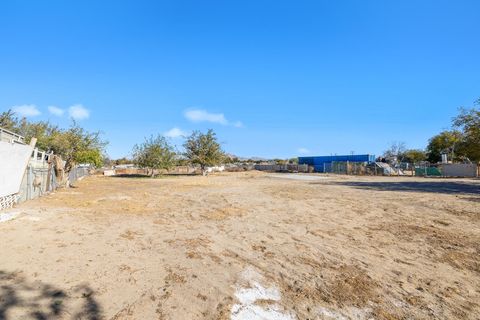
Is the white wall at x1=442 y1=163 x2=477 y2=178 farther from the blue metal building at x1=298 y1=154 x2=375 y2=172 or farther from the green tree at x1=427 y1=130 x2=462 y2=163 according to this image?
the green tree at x1=427 y1=130 x2=462 y2=163

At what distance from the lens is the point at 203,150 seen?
48188 mm

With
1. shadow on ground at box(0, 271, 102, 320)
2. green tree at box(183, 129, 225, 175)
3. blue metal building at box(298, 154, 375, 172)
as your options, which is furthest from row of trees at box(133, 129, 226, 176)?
shadow on ground at box(0, 271, 102, 320)

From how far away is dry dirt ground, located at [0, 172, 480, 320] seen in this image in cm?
365

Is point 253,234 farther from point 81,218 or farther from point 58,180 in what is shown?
point 58,180

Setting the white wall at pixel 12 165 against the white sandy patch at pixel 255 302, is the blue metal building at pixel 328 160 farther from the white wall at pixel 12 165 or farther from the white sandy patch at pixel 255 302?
the white sandy patch at pixel 255 302

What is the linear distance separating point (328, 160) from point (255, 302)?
6196cm

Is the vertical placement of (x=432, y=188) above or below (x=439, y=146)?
below

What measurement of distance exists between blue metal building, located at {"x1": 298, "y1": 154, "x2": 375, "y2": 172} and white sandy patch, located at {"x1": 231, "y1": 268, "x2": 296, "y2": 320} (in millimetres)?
52437

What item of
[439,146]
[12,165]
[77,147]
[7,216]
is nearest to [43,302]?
[7,216]

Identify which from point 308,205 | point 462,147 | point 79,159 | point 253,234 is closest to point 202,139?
point 79,159

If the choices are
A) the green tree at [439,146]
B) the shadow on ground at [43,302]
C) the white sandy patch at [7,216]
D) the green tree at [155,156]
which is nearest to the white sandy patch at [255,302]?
the shadow on ground at [43,302]

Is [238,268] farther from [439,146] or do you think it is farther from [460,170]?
[439,146]

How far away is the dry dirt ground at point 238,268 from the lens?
3.65 meters

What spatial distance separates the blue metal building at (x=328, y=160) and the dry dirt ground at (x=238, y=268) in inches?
1921
